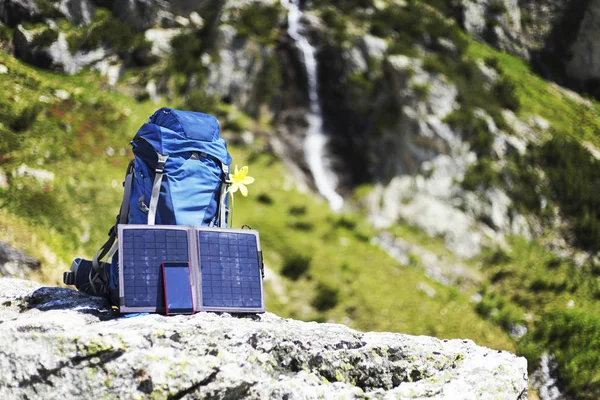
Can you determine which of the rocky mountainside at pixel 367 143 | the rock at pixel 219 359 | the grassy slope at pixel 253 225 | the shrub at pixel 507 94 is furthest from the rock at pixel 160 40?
the rock at pixel 219 359

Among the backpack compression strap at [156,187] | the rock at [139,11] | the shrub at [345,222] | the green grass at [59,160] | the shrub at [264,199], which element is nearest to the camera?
the backpack compression strap at [156,187]

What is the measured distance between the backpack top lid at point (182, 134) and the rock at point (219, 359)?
1.60 m

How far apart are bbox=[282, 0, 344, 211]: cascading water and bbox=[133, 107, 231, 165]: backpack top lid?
1296 centimetres

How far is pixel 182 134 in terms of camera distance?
638 centimetres

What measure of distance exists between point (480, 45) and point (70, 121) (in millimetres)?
15200

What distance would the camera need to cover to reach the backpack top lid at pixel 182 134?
625 centimetres

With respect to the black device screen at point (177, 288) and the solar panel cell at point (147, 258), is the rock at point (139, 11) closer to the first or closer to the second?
the solar panel cell at point (147, 258)

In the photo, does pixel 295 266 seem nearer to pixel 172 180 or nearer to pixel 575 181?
pixel 575 181

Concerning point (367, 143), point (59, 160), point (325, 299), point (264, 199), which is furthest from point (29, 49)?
point (367, 143)

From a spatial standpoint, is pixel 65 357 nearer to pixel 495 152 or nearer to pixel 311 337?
pixel 311 337

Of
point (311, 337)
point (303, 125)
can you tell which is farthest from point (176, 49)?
point (311, 337)

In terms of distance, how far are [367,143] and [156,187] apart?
15565 millimetres

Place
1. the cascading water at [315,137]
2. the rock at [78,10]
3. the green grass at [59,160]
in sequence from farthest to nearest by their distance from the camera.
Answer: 1. the cascading water at [315,137]
2. the rock at [78,10]
3. the green grass at [59,160]

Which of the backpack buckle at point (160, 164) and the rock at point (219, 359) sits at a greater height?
the backpack buckle at point (160, 164)
